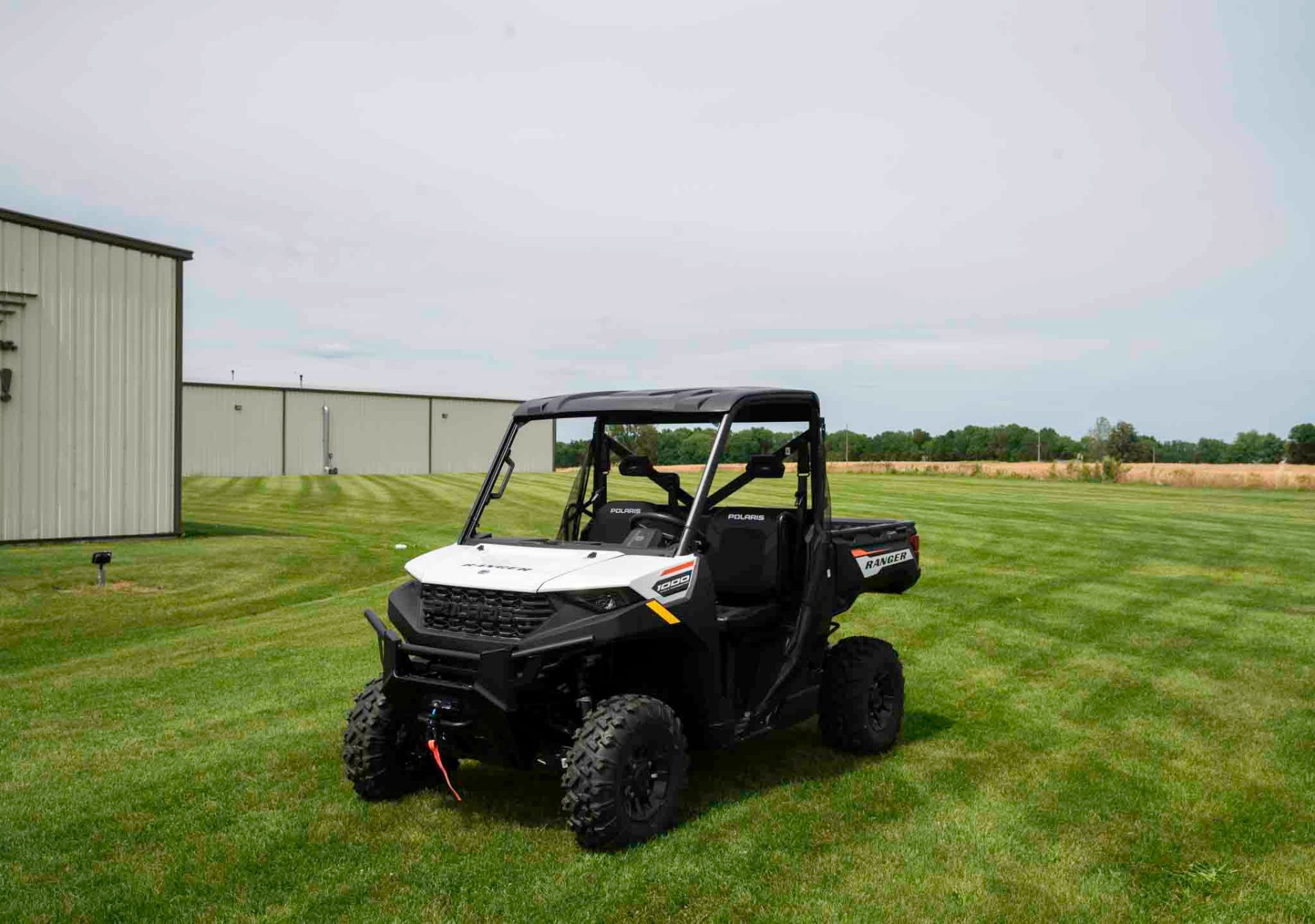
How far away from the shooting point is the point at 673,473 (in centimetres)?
744

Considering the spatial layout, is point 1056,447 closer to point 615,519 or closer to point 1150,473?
point 1150,473

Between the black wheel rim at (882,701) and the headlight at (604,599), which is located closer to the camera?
the headlight at (604,599)

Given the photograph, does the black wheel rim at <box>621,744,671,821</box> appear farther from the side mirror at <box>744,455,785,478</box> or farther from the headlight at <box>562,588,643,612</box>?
the side mirror at <box>744,455,785,478</box>

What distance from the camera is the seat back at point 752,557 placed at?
7.04 m

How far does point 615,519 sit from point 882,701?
2.38m

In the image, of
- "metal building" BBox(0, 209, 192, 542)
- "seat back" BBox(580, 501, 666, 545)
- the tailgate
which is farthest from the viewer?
"metal building" BBox(0, 209, 192, 542)

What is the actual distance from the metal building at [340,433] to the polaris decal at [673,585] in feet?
155

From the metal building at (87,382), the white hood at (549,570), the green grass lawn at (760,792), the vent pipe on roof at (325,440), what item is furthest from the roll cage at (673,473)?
the vent pipe on roof at (325,440)

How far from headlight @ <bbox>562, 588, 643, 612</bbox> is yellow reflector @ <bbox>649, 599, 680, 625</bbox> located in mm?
71

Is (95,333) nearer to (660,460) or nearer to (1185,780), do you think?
(660,460)

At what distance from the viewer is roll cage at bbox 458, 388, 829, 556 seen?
6.51 meters

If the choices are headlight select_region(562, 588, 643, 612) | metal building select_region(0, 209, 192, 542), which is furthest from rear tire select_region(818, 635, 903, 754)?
metal building select_region(0, 209, 192, 542)

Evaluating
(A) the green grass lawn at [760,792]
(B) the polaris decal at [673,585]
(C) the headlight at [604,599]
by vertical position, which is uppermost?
(B) the polaris decal at [673,585]

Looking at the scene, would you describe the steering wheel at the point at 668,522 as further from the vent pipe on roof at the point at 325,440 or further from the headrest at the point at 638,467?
the vent pipe on roof at the point at 325,440
